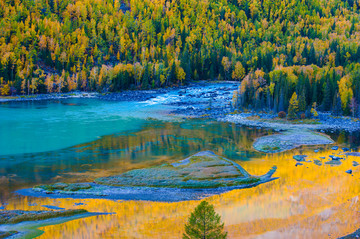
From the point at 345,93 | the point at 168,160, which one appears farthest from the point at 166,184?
the point at 345,93

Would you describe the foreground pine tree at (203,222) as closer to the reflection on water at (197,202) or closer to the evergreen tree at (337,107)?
the reflection on water at (197,202)

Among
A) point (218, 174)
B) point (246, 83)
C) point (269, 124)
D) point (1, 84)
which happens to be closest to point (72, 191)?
point (218, 174)

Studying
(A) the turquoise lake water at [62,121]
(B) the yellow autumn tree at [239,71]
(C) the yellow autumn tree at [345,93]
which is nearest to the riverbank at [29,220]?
(A) the turquoise lake water at [62,121]

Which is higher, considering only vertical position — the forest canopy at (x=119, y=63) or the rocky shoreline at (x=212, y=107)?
the forest canopy at (x=119, y=63)

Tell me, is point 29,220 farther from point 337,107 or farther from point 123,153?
point 337,107

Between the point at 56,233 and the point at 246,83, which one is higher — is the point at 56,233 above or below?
below

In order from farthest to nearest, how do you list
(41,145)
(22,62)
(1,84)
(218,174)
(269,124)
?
1. (22,62)
2. (1,84)
3. (269,124)
4. (41,145)
5. (218,174)

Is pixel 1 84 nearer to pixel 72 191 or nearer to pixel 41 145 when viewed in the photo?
pixel 41 145
